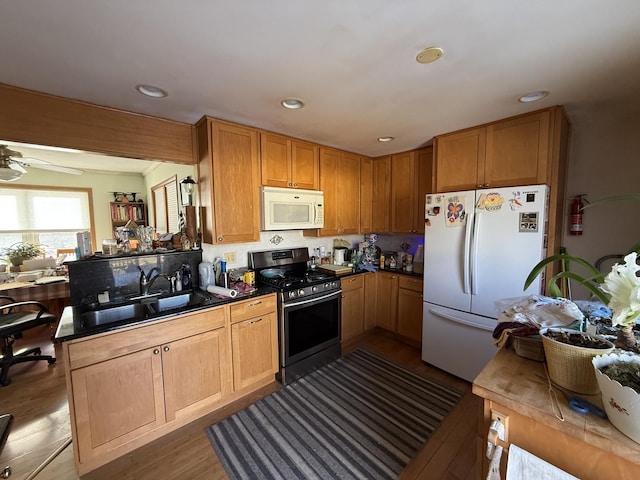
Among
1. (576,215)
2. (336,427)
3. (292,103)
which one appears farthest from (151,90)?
(576,215)

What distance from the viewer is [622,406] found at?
0.66m

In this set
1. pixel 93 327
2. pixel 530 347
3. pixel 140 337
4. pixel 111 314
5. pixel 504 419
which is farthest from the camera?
pixel 111 314

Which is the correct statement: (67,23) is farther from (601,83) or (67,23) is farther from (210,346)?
(601,83)

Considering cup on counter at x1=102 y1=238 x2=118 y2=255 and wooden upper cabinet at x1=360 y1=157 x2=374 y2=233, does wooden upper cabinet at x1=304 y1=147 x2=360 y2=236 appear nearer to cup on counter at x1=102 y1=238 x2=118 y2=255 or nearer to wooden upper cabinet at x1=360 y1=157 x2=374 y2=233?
wooden upper cabinet at x1=360 y1=157 x2=374 y2=233

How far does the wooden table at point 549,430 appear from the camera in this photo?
27.3 inches

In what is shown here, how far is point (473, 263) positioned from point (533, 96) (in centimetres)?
131

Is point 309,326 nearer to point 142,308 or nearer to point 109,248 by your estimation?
point 142,308

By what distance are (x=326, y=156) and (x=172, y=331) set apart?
234 centimetres

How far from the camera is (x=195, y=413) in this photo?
1980mm

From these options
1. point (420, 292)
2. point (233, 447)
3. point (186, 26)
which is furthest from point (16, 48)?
point (420, 292)

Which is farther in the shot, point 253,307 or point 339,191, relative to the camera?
point 339,191

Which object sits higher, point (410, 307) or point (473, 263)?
point (473, 263)

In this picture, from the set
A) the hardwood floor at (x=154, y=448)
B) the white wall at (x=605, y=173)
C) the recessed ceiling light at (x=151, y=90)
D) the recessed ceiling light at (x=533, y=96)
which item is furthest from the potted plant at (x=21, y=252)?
the white wall at (x=605, y=173)

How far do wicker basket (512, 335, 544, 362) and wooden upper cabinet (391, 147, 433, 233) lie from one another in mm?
2124
